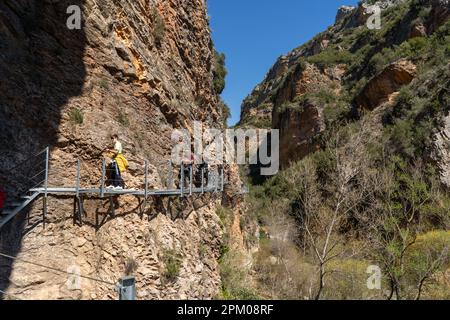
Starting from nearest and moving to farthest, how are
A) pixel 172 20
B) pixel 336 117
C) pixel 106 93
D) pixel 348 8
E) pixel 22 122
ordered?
1. pixel 22 122
2. pixel 106 93
3. pixel 172 20
4. pixel 336 117
5. pixel 348 8

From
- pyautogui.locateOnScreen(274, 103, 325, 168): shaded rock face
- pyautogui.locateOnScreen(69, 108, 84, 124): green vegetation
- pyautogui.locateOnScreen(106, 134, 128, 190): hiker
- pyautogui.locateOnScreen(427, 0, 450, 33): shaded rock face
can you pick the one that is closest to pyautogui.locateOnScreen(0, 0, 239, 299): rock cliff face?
pyautogui.locateOnScreen(69, 108, 84, 124): green vegetation

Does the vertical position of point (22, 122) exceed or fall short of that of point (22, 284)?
it exceeds it

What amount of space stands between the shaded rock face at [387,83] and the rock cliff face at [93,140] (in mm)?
25109

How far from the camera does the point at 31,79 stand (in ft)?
27.3

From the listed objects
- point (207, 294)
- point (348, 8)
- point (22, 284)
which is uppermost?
point (348, 8)

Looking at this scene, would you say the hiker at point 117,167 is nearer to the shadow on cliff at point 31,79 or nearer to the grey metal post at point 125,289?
the shadow on cliff at point 31,79

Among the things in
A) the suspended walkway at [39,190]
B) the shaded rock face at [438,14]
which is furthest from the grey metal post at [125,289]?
the shaded rock face at [438,14]

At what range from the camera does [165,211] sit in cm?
1016

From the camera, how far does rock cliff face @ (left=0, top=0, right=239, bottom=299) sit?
718 centimetres

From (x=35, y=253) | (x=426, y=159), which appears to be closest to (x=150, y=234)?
(x=35, y=253)

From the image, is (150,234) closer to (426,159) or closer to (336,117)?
(426,159)

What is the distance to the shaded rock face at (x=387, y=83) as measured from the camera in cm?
2994

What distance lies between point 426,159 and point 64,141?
2261cm

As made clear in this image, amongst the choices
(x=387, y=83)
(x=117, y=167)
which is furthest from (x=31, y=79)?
(x=387, y=83)
